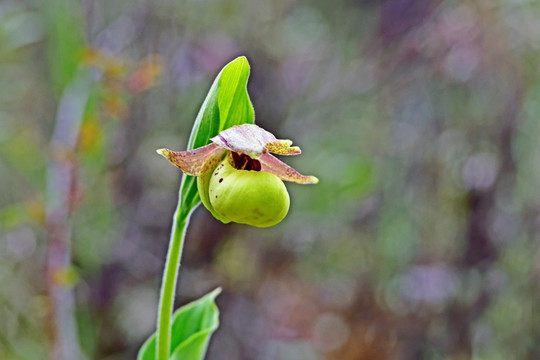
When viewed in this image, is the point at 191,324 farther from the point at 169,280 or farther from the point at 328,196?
the point at 328,196

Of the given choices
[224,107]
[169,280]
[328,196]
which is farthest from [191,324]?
[328,196]

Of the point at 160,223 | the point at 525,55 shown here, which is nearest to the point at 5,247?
the point at 160,223

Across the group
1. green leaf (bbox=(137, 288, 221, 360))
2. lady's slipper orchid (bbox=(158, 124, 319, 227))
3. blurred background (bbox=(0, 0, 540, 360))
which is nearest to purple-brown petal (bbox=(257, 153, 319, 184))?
lady's slipper orchid (bbox=(158, 124, 319, 227))

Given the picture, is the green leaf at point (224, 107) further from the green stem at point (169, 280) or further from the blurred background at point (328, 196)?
the blurred background at point (328, 196)

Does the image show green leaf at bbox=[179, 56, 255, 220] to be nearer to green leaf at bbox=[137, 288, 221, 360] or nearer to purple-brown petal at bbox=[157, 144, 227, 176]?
purple-brown petal at bbox=[157, 144, 227, 176]

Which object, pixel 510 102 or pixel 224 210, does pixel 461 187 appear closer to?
pixel 510 102

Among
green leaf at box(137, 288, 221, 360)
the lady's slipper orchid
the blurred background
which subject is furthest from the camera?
the blurred background
